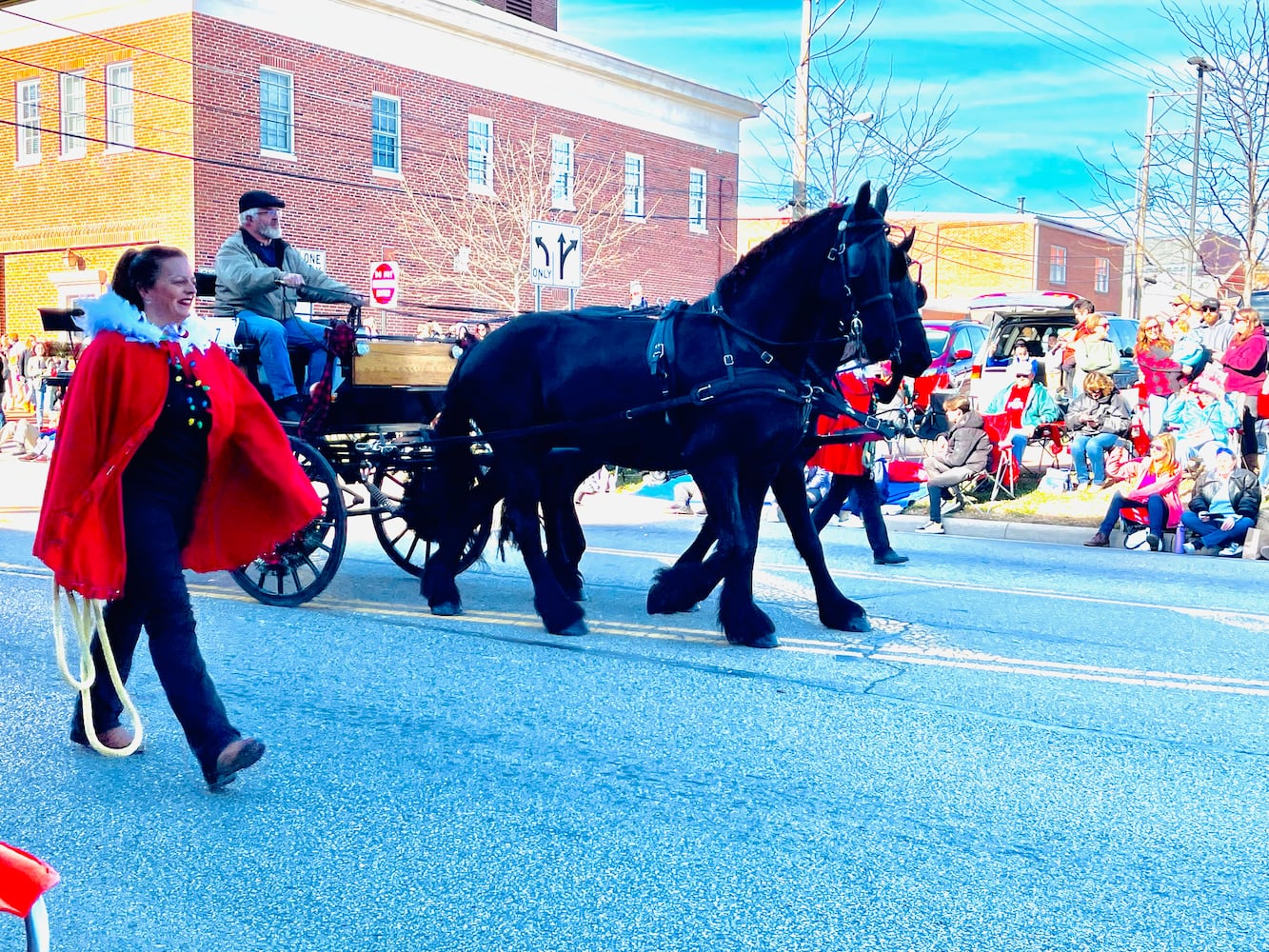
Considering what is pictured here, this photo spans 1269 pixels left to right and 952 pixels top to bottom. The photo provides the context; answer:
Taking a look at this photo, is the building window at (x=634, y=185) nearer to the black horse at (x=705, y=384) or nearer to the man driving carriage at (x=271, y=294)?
the man driving carriage at (x=271, y=294)

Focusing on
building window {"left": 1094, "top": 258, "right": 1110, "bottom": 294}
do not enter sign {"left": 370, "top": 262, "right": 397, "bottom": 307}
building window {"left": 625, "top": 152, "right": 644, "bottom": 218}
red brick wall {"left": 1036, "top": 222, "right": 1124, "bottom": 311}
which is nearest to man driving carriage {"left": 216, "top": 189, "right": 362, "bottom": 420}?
do not enter sign {"left": 370, "top": 262, "right": 397, "bottom": 307}

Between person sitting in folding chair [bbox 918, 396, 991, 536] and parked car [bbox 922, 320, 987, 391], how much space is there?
11.2ft

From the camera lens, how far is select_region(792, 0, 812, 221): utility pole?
2342 cm

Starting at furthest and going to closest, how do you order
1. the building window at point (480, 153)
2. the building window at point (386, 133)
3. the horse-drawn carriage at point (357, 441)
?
the building window at point (480, 153) < the building window at point (386, 133) < the horse-drawn carriage at point (357, 441)

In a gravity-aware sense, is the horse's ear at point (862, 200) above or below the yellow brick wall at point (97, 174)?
below

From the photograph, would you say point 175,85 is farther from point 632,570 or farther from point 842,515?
point 632,570

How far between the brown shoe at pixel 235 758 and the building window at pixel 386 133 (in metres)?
26.4

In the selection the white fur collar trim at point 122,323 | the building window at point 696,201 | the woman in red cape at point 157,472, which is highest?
the building window at point 696,201

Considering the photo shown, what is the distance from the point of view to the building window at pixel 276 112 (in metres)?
27.1

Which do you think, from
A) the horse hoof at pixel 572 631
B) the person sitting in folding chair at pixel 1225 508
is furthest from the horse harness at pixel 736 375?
the person sitting in folding chair at pixel 1225 508

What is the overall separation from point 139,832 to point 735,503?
3.60m

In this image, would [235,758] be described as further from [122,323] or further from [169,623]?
[122,323]

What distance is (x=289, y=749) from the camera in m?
5.35

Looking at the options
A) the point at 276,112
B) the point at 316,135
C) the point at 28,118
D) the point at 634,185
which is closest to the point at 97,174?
the point at 28,118
